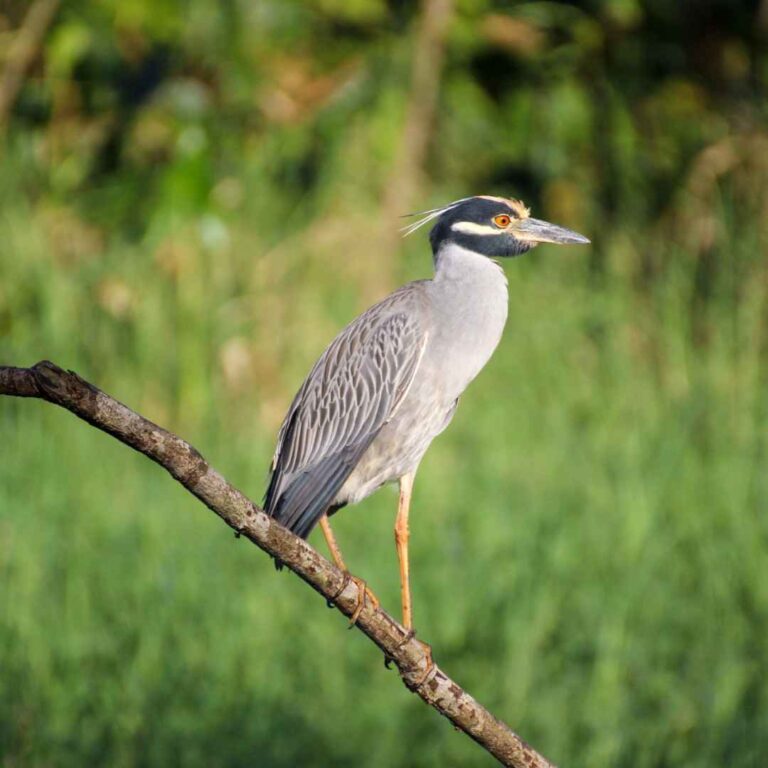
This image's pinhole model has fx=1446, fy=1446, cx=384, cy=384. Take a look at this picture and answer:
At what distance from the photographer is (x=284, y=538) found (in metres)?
2.33

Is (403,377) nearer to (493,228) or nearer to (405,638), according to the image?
(493,228)

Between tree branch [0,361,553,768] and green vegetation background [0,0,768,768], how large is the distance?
2638 mm

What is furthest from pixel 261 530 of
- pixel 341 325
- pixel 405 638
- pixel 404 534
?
pixel 341 325

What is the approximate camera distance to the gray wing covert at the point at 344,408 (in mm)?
3092

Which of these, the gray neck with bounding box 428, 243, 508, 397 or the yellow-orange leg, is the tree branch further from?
the gray neck with bounding box 428, 243, 508, 397

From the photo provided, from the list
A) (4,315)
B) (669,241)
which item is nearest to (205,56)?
(4,315)

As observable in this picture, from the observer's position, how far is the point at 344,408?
10.9 feet

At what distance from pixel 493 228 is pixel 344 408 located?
0.61m

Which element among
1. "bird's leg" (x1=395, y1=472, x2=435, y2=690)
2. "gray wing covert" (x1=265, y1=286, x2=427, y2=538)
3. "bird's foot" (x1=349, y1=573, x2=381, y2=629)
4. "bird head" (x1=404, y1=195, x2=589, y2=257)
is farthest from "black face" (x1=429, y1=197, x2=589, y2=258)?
"bird's foot" (x1=349, y1=573, x2=381, y2=629)

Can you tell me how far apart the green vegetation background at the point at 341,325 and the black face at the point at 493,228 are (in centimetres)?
271

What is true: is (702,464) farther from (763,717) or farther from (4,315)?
(4,315)

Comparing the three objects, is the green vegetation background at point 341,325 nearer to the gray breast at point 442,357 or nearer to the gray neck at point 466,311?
the gray breast at point 442,357

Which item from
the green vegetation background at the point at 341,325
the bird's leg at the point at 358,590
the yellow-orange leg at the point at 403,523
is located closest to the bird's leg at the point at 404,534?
the yellow-orange leg at the point at 403,523

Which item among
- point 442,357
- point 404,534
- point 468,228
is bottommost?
point 404,534
